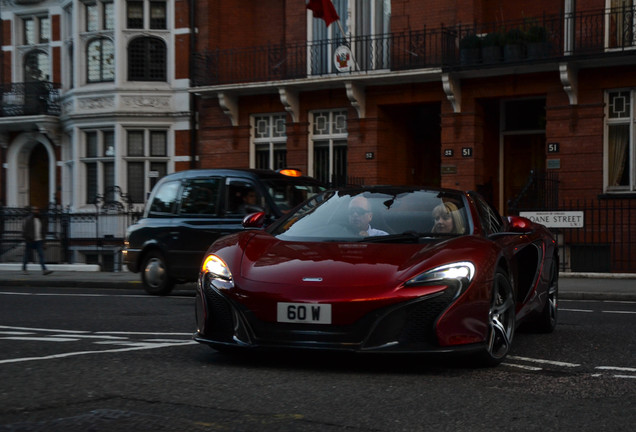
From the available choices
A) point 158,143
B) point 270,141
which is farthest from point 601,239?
point 158,143

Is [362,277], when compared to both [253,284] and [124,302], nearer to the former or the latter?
[253,284]

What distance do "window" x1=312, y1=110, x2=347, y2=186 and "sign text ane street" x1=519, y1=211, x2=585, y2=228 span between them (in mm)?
6264

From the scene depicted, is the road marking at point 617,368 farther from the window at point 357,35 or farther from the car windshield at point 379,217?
the window at point 357,35

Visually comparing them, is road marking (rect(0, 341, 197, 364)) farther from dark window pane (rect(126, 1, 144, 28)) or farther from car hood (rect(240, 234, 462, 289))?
dark window pane (rect(126, 1, 144, 28))

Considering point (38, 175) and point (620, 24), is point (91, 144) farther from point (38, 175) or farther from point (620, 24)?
point (620, 24)

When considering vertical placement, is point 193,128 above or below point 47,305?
above

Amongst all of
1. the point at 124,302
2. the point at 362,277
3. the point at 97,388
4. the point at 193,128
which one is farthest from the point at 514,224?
the point at 193,128

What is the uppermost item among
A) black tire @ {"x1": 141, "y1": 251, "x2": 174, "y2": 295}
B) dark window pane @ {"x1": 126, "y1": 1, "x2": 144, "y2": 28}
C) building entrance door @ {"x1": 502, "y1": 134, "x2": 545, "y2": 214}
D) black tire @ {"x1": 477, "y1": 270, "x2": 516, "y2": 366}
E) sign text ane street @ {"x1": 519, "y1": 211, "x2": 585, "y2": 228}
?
dark window pane @ {"x1": 126, "y1": 1, "x2": 144, "y2": 28}

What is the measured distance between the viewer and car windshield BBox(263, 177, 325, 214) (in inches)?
550

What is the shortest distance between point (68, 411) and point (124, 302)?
8.09 metres

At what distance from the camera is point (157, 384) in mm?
5738

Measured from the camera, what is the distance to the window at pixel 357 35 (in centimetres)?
2386

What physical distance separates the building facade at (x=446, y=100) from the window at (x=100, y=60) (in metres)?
2.67

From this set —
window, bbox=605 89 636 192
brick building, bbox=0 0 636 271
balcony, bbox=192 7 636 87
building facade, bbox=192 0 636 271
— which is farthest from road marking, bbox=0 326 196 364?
window, bbox=605 89 636 192
